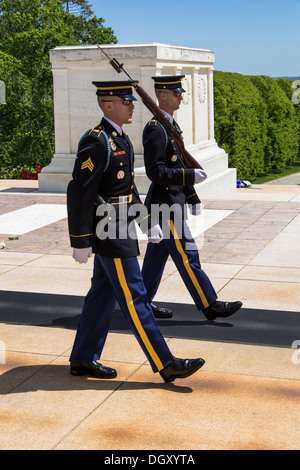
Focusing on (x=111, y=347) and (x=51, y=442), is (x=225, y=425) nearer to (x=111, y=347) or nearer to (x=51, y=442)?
(x=51, y=442)

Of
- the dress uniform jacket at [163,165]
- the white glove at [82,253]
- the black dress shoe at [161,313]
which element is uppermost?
the dress uniform jacket at [163,165]

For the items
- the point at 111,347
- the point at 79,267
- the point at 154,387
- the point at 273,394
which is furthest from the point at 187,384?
the point at 79,267

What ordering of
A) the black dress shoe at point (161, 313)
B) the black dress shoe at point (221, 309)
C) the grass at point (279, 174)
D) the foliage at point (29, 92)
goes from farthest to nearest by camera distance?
the grass at point (279, 174), the foliage at point (29, 92), the black dress shoe at point (161, 313), the black dress shoe at point (221, 309)

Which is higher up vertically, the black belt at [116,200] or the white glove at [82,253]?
the black belt at [116,200]

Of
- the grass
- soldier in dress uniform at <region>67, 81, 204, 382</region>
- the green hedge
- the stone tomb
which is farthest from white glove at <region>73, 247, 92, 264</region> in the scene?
the grass

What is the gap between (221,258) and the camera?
24.7ft

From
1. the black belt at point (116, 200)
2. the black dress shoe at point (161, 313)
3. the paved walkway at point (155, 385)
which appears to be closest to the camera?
the paved walkway at point (155, 385)

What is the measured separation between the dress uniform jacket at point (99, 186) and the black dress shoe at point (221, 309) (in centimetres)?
131

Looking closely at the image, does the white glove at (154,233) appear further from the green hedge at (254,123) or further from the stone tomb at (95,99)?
the green hedge at (254,123)

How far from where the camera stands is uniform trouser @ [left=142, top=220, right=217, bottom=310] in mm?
5223

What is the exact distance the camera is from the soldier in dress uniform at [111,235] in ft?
13.5

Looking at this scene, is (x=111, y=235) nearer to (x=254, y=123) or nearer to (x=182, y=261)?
(x=182, y=261)
